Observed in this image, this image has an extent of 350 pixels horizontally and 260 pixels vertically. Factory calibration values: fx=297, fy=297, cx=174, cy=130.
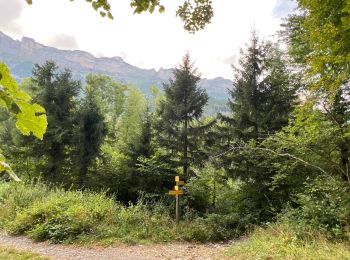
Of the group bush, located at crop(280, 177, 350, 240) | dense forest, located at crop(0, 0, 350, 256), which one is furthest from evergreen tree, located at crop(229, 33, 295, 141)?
bush, located at crop(280, 177, 350, 240)

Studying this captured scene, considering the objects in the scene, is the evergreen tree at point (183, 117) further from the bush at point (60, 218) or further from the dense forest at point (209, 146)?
the bush at point (60, 218)

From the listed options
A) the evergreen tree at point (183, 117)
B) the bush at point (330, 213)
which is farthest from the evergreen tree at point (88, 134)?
the bush at point (330, 213)

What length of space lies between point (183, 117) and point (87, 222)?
25.6ft

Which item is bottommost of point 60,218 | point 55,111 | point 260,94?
point 60,218

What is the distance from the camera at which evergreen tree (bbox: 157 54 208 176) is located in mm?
14523

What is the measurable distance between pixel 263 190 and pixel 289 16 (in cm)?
749

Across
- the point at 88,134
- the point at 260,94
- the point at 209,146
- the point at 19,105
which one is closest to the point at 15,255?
the point at 19,105

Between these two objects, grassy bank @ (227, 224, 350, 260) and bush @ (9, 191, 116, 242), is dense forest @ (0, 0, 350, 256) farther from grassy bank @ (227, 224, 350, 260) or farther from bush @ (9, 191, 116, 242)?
grassy bank @ (227, 224, 350, 260)

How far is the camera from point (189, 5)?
3.65 meters

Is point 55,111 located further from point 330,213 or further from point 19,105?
point 19,105

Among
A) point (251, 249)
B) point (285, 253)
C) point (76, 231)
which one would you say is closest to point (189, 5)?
point (285, 253)

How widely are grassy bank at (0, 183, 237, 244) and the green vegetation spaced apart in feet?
4.68

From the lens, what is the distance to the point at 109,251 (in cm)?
739

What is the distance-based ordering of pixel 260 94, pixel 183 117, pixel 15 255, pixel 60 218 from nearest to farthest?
pixel 15 255
pixel 60 218
pixel 260 94
pixel 183 117
